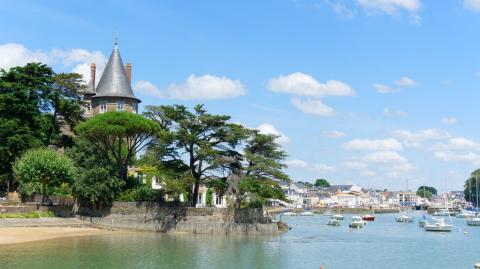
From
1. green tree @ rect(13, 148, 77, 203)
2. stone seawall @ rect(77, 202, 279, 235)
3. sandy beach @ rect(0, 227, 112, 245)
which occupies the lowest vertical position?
sandy beach @ rect(0, 227, 112, 245)

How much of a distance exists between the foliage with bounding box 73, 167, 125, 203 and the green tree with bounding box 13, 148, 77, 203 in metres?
1.11

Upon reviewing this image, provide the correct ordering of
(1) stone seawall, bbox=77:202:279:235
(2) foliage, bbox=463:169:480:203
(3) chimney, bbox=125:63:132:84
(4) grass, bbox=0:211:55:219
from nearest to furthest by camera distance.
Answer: (4) grass, bbox=0:211:55:219
(1) stone seawall, bbox=77:202:279:235
(3) chimney, bbox=125:63:132:84
(2) foliage, bbox=463:169:480:203

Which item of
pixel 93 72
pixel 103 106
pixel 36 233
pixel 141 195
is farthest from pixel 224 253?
pixel 93 72

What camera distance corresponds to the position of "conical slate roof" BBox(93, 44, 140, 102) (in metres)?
71.1

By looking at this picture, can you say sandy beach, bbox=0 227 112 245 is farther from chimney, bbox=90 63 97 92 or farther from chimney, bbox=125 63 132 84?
chimney, bbox=125 63 132 84

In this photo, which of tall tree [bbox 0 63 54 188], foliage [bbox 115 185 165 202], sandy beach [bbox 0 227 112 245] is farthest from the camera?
tall tree [bbox 0 63 54 188]

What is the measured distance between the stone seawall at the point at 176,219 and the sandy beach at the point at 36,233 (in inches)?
80.7

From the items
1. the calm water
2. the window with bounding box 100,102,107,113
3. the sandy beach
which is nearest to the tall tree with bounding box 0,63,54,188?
the sandy beach

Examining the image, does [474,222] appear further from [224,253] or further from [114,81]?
[224,253]

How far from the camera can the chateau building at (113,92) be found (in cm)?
7088

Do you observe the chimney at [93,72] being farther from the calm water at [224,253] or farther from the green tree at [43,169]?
the calm water at [224,253]

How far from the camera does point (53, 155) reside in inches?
2007

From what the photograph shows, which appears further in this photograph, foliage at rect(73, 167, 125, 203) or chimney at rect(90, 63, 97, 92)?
chimney at rect(90, 63, 97, 92)

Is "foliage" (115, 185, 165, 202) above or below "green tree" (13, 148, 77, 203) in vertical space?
below
